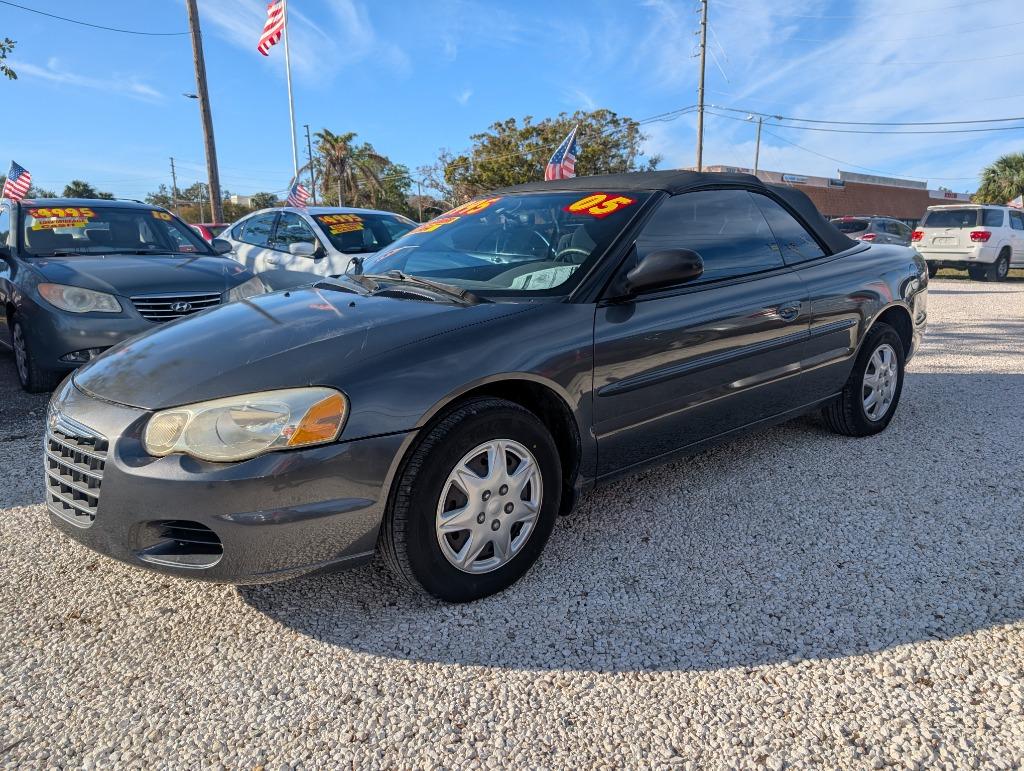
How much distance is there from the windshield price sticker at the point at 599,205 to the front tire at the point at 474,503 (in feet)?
3.57

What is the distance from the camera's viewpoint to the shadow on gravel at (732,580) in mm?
2240

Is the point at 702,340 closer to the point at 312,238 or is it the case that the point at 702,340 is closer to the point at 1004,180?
the point at 312,238

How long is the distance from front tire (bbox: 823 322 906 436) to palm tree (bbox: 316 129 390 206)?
127 feet

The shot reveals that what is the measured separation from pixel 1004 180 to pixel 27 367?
2038 inches

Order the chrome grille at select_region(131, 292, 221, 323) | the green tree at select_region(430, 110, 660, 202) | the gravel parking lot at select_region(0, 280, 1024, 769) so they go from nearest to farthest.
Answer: the gravel parking lot at select_region(0, 280, 1024, 769), the chrome grille at select_region(131, 292, 221, 323), the green tree at select_region(430, 110, 660, 202)

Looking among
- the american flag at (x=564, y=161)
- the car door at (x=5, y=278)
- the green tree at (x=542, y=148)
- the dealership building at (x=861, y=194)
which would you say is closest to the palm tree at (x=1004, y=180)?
the dealership building at (x=861, y=194)

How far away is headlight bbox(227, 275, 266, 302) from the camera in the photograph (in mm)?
5361

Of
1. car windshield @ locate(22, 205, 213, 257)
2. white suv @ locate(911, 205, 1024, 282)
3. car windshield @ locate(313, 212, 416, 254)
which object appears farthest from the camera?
white suv @ locate(911, 205, 1024, 282)

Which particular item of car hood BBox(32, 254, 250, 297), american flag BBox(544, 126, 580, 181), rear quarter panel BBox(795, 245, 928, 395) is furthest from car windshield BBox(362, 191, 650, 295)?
american flag BBox(544, 126, 580, 181)

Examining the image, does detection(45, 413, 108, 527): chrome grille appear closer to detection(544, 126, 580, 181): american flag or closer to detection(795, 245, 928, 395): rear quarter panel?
detection(795, 245, 928, 395): rear quarter panel

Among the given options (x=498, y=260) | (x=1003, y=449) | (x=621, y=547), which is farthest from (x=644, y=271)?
(x=1003, y=449)

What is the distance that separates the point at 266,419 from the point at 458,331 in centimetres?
69

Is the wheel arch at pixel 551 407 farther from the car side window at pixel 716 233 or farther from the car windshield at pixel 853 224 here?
the car windshield at pixel 853 224

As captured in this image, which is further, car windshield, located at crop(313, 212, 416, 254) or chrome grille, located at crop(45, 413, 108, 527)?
car windshield, located at crop(313, 212, 416, 254)
